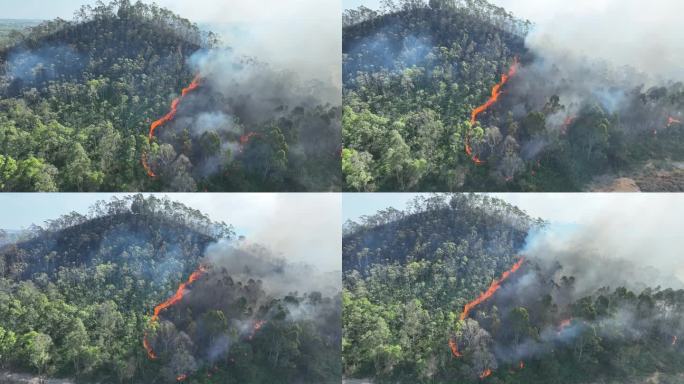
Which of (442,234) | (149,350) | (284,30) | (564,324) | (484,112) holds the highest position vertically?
(284,30)

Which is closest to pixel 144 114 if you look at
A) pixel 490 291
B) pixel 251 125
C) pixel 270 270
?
pixel 251 125

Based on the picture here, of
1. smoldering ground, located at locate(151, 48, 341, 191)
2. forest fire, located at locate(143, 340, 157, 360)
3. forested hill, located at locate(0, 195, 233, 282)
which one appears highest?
smoldering ground, located at locate(151, 48, 341, 191)

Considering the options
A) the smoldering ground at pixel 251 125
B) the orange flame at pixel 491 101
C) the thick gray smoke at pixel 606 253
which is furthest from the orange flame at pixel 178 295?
the thick gray smoke at pixel 606 253

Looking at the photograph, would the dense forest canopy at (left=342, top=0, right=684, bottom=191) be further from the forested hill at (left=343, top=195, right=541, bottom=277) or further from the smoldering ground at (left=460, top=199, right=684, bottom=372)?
the smoldering ground at (left=460, top=199, right=684, bottom=372)

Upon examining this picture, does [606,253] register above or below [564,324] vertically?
above

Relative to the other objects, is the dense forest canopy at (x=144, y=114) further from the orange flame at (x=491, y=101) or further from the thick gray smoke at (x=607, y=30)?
the thick gray smoke at (x=607, y=30)

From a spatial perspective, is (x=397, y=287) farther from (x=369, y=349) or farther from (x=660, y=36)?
(x=660, y=36)

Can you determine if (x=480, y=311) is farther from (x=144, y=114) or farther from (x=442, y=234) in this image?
(x=144, y=114)

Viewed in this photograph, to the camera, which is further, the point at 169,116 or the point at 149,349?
the point at 169,116

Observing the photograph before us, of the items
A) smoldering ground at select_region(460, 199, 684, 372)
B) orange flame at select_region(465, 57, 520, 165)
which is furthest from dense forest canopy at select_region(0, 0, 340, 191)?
smoldering ground at select_region(460, 199, 684, 372)
